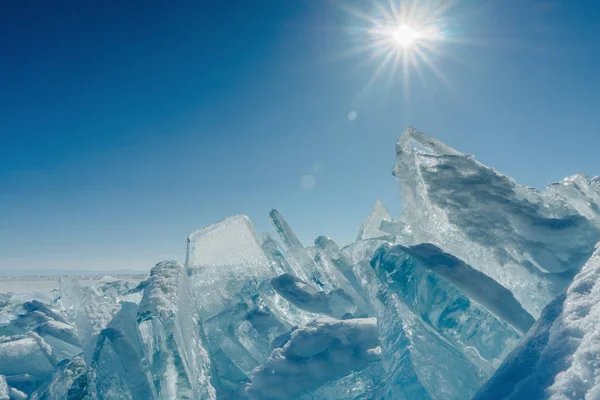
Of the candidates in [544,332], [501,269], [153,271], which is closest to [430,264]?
[501,269]

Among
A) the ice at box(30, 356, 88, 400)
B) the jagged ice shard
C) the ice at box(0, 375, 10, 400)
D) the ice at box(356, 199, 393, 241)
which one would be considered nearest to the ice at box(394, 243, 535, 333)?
the jagged ice shard

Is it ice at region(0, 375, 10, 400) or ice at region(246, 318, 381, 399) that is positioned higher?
ice at region(246, 318, 381, 399)

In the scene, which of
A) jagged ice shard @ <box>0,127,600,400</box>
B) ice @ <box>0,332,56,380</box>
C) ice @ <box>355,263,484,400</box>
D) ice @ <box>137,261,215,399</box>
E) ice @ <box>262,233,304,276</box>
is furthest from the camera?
ice @ <box>262,233,304,276</box>

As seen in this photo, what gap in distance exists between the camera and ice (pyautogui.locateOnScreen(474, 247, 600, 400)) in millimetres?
1442

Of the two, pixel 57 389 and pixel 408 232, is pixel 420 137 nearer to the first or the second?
pixel 408 232

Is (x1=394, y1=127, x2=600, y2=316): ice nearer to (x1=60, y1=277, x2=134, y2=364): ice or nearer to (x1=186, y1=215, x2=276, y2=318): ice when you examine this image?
(x1=186, y1=215, x2=276, y2=318): ice

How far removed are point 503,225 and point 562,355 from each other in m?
2.23

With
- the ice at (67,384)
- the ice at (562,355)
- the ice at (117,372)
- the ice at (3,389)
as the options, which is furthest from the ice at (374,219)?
the ice at (3,389)

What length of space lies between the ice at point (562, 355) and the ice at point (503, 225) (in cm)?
146

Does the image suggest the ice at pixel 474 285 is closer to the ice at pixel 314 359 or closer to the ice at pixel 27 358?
the ice at pixel 314 359

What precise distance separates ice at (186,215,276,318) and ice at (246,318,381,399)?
1.44 meters

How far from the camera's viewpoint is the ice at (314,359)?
10.3ft

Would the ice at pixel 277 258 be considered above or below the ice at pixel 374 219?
below

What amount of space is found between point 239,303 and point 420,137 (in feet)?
10.4
